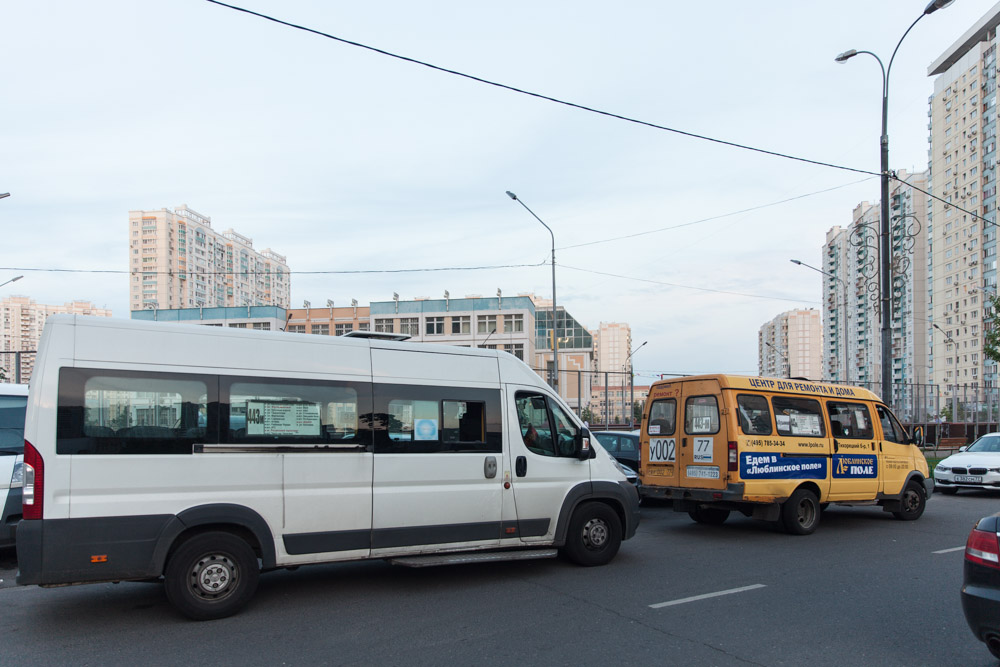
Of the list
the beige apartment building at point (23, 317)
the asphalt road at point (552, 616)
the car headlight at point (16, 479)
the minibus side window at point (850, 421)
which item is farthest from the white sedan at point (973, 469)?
the beige apartment building at point (23, 317)

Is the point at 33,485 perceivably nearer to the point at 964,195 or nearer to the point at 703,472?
the point at 703,472

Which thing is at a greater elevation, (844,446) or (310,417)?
(310,417)

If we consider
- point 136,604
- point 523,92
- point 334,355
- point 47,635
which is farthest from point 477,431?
point 523,92

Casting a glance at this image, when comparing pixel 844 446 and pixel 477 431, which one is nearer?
pixel 477 431

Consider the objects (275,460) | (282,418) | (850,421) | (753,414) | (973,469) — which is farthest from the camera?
(973,469)

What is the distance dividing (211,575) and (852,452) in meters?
9.29

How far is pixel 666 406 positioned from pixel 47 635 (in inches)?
322

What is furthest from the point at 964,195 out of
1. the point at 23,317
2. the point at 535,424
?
the point at 23,317

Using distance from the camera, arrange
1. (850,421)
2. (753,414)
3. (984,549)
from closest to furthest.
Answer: (984,549)
(753,414)
(850,421)

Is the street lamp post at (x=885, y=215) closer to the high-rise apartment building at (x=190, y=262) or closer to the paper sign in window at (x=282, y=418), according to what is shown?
the paper sign in window at (x=282, y=418)

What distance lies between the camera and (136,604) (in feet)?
21.4

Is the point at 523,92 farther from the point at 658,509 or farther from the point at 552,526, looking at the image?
the point at 658,509

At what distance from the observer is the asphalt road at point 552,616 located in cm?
507

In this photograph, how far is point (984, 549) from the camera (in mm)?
4410
